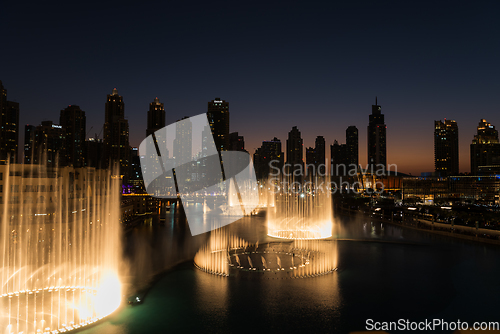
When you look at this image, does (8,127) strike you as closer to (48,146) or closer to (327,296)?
(48,146)

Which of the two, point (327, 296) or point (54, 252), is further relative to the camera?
point (54, 252)

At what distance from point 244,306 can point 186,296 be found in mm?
3295

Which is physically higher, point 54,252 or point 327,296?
point 327,296

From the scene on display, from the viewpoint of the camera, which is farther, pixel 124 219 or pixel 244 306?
pixel 124 219

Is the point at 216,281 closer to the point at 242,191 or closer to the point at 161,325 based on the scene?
the point at 161,325

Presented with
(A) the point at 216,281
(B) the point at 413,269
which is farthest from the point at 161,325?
(B) the point at 413,269

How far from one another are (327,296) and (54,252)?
23.9m

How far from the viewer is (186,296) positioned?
17.5 metres

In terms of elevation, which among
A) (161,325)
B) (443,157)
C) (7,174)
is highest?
(443,157)

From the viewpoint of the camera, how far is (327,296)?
17516 mm

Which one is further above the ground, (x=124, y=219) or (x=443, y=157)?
(x=443, y=157)

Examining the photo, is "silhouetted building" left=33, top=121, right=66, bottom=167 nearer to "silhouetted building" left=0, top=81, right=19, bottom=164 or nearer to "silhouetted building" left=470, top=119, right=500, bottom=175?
"silhouetted building" left=0, top=81, right=19, bottom=164

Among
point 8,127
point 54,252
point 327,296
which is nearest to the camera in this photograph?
point 327,296

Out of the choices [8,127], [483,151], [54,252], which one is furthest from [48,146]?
[483,151]
